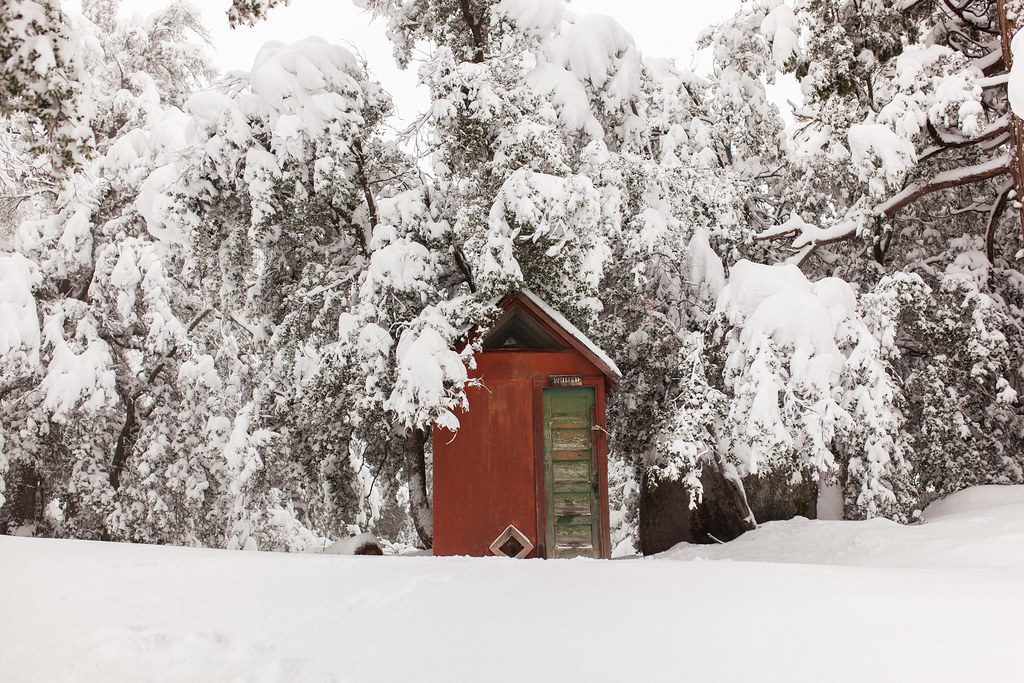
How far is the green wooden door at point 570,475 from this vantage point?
1041cm

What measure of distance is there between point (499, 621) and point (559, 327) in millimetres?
6021

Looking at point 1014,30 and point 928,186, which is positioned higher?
point 1014,30

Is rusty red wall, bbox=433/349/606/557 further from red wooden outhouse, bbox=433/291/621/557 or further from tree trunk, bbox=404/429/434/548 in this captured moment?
tree trunk, bbox=404/429/434/548

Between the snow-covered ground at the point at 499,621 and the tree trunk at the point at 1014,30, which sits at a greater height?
the tree trunk at the point at 1014,30

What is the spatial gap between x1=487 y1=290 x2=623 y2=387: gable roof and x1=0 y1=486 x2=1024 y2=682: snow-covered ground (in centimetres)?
416

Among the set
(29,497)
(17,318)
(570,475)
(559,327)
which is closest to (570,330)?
(559,327)

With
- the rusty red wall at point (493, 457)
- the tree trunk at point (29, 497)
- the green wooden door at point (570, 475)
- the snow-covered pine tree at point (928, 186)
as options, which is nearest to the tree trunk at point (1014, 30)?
the snow-covered pine tree at point (928, 186)

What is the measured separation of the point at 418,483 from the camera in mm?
12484

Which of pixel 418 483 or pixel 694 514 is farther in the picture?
pixel 694 514

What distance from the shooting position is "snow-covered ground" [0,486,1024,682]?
4.04 meters

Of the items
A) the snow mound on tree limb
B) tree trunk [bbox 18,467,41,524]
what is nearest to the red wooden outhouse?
the snow mound on tree limb

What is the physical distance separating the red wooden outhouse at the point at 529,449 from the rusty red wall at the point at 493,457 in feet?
0.04

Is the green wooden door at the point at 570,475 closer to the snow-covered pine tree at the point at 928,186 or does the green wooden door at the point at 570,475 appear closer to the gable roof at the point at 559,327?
the gable roof at the point at 559,327

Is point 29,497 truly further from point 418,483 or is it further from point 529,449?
point 529,449
